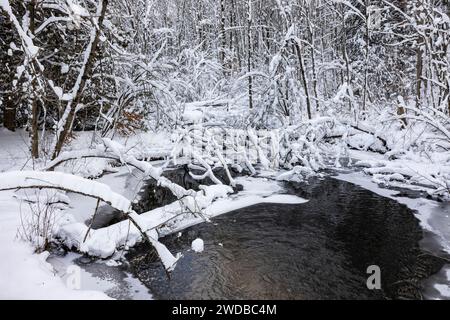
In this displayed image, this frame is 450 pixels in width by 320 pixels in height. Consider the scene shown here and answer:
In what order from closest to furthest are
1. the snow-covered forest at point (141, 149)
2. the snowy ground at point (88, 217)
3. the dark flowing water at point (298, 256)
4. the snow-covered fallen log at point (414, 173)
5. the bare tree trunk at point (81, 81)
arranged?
the snowy ground at point (88, 217), the dark flowing water at point (298, 256), the snow-covered forest at point (141, 149), the bare tree trunk at point (81, 81), the snow-covered fallen log at point (414, 173)

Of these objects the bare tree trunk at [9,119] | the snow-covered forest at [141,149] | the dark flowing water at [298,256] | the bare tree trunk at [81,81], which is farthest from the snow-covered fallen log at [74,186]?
the bare tree trunk at [9,119]

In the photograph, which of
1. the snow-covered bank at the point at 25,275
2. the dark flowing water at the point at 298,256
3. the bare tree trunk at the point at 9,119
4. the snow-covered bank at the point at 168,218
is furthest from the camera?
the bare tree trunk at the point at 9,119

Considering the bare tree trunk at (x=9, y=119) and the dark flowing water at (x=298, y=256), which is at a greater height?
the bare tree trunk at (x=9, y=119)

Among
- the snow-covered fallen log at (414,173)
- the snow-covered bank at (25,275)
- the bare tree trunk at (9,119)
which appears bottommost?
the snow-covered bank at (25,275)

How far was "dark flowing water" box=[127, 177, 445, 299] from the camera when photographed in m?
5.23

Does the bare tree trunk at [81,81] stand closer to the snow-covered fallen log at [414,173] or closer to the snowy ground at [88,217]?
the snowy ground at [88,217]

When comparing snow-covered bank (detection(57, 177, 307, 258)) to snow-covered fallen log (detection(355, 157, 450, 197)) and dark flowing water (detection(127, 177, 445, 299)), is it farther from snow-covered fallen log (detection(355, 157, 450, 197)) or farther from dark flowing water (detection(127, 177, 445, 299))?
snow-covered fallen log (detection(355, 157, 450, 197))

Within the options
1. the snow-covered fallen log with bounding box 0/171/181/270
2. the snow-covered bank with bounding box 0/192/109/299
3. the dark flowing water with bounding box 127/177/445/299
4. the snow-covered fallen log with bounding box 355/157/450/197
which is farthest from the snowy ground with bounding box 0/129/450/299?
the snow-covered fallen log with bounding box 0/171/181/270

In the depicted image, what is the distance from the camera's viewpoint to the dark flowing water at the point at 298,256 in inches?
206

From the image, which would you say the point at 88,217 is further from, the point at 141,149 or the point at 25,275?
the point at 141,149

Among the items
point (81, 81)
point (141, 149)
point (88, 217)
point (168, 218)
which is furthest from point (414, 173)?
point (81, 81)

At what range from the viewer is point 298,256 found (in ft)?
20.3
